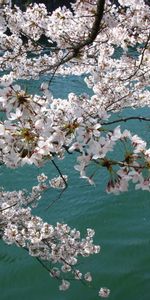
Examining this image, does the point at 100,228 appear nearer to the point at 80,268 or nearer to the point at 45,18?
the point at 80,268

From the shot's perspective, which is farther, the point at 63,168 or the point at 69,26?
the point at 63,168

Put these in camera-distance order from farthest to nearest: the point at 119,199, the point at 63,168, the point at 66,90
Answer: the point at 66,90 → the point at 63,168 → the point at 119,199

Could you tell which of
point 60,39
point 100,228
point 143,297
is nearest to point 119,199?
point 100,228

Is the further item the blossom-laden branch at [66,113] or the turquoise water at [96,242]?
the turquoise water at [96,242]

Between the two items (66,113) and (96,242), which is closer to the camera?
(66,113)

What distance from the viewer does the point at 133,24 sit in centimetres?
580

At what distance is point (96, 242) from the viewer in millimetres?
7895

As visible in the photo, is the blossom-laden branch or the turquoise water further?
the turquoise water

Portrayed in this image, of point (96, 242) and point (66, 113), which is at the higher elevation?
point (96, 242)

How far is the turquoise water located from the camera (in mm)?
6688

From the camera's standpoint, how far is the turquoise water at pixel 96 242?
669 cm

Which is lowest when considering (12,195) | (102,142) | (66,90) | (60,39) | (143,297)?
(102,142)

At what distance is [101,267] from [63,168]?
402 centimetres

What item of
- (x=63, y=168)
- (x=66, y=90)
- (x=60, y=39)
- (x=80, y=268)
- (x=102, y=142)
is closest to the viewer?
(x=102, y=142)
